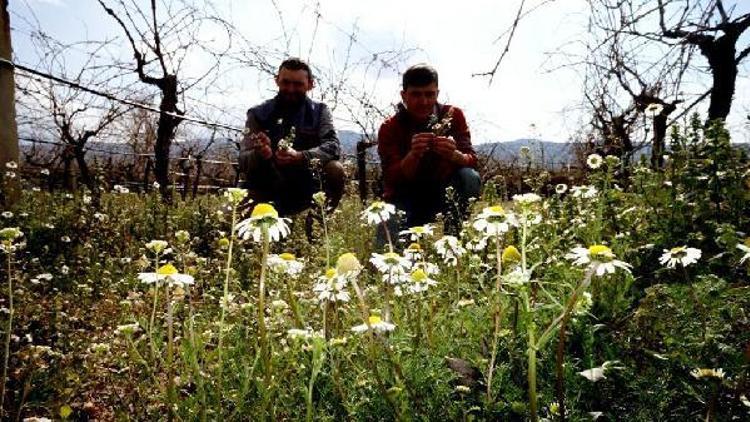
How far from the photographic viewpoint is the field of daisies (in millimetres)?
1483

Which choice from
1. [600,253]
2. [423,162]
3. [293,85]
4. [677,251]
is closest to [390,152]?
[423,162]

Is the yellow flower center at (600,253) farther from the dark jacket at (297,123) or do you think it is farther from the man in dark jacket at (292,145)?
the dark jacket at (297,123)

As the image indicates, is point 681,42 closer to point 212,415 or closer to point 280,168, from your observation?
point 280,168

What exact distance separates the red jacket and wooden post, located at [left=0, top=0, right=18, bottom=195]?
2950 millimetres

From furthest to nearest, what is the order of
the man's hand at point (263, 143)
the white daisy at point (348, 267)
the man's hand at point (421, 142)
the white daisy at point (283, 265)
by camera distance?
the man's hand at point (263, 143) → the man's hand at point (421, 142) → the white daisy at point (283, 265) → the white daisy at point (348, 267)

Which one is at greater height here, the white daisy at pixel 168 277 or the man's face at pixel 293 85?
the man's face at pixel 293 85

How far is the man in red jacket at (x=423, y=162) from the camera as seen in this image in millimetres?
4227

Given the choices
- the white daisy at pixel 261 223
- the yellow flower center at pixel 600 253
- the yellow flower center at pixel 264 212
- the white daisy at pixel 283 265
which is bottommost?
the white daisy at pixel 283 265

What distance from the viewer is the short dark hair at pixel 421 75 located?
13.6 ft

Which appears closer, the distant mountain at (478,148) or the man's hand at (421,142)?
the man's hand at (421,142)

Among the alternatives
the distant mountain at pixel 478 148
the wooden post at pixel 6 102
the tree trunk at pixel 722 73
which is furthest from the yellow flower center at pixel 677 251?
the wooden post at pixel 6 102

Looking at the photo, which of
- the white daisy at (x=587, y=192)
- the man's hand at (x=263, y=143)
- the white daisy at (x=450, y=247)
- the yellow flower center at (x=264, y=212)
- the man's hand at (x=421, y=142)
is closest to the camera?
the yellow flower center at (x=264, y=212)

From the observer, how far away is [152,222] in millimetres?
5035

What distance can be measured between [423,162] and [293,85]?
142 centimetres
